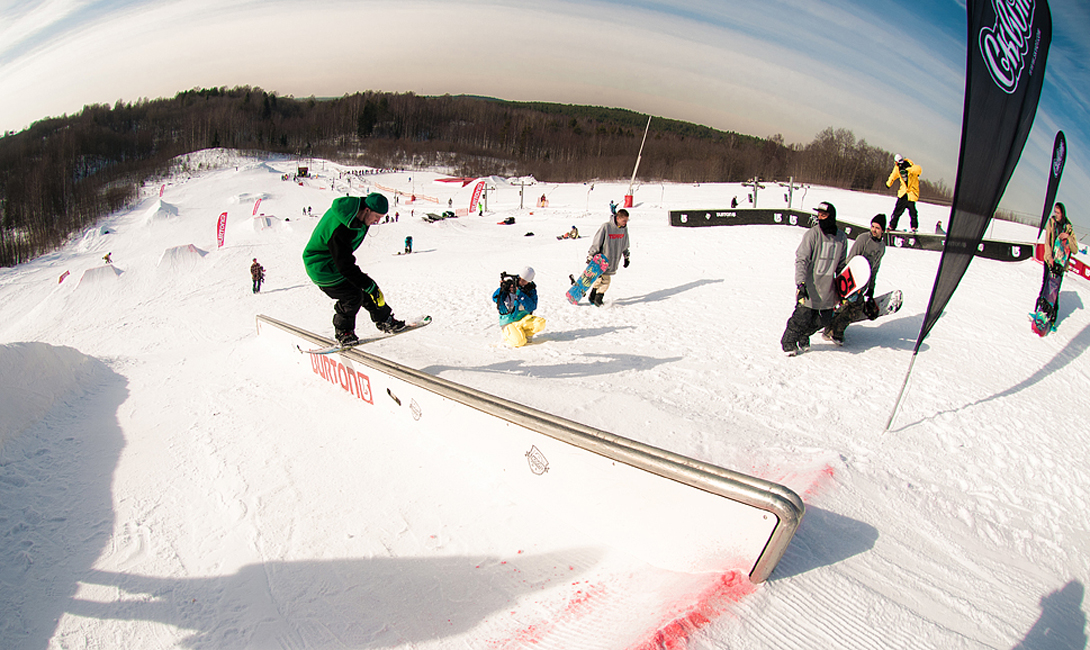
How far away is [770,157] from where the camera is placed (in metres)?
75.1

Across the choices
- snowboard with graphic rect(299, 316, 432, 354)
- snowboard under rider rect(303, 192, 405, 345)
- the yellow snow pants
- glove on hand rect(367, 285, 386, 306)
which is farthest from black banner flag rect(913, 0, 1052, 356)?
glove on hand rect(367, 285, 386, 306)

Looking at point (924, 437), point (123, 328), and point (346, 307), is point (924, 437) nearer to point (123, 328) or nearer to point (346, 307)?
point (346, 307)

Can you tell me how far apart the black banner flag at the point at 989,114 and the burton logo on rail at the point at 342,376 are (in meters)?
5.05

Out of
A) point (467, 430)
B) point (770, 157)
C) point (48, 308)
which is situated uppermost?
point (770, 157)

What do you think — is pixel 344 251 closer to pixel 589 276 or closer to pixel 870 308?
pixel 589 276

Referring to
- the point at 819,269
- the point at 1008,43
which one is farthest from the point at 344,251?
the point at 1008,43

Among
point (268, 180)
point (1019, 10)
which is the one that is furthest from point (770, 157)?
point (1019, 10)

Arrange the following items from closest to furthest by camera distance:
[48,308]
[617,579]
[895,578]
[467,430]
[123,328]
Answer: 1. [895,578]
2. [617,579]
3. [467,430]
4. [123,328]
5. [48,308]

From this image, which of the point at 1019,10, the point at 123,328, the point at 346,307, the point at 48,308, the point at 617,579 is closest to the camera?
the point at 617,579

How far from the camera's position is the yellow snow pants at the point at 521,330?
7.07 m

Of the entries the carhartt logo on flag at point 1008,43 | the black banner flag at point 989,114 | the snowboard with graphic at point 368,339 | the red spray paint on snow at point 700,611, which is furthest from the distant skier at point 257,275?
the carhartt logo on flag at point 1008,43

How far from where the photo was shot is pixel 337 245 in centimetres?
465

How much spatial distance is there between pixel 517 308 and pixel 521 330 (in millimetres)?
335

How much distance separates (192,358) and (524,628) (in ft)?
28.0
